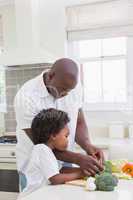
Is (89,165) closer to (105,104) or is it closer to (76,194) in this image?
(76,194)

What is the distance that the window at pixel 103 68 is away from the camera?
306 cm

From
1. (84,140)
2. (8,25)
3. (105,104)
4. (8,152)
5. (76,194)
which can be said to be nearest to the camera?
(76,194)

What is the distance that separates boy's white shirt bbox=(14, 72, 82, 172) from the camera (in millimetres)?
1478

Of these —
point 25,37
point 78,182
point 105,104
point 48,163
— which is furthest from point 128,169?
point 25,37

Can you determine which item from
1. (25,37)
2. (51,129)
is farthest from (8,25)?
(51,129)

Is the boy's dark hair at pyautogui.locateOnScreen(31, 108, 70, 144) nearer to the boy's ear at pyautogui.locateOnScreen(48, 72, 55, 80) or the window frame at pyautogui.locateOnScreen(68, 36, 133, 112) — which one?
the boy's ear at pyautogui.locateOnScreen(48, 72, 55, 80)

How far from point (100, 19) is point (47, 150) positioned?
196 centimetres

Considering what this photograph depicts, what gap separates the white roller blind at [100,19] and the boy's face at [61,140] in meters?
1.79

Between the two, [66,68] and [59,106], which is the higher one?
[66,68]

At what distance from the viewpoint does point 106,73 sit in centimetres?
313

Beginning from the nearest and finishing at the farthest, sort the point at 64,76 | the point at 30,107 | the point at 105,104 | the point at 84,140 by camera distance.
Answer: the point at 64,76
the point at 30,107
the point at 84,140
the point at 105,104

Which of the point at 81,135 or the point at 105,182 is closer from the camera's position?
the point at 105,182

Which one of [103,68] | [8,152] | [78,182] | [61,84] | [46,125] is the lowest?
[8,152]

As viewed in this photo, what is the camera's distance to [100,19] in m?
2.96
